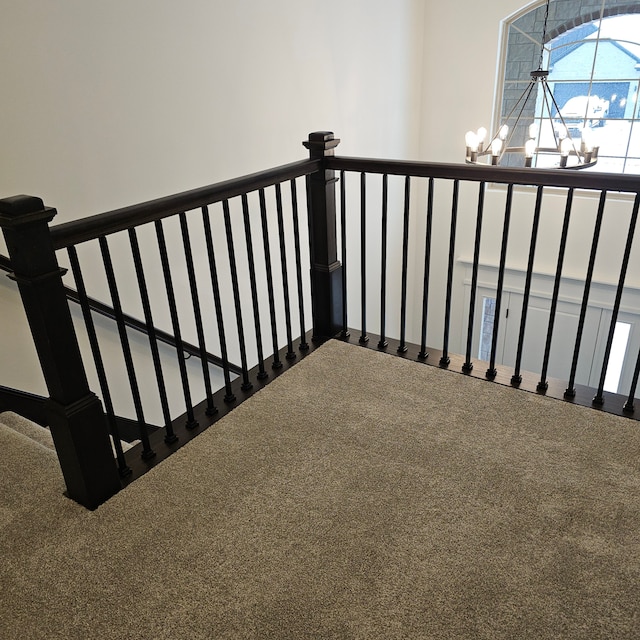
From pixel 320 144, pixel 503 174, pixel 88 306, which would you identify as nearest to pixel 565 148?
pixel 503 174

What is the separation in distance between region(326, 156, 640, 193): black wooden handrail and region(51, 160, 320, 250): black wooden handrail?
0.28m

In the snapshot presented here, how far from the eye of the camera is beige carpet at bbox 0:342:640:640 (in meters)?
1.43

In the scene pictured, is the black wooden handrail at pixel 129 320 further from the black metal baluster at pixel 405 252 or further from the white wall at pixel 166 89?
the black metal baluster at pixel 405 252

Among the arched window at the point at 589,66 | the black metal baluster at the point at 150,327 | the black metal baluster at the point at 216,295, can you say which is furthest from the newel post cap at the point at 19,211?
the arched window at the point at 589,66

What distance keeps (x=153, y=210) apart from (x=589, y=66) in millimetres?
5138

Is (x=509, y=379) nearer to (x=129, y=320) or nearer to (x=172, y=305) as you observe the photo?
(x=172, y=305)

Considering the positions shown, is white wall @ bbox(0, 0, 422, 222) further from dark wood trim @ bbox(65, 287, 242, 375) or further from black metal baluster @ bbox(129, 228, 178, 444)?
black metal baluster @ bbox(129, 228, 178, 444)

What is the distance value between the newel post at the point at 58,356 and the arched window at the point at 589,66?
4.71m

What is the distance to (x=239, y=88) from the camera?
3.77 m

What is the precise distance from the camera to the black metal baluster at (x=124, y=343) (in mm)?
1700

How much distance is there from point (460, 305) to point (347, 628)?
5.68m

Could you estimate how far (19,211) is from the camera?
4.63ft

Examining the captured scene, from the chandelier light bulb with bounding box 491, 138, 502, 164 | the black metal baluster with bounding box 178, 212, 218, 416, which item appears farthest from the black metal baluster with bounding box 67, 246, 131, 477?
the chandelier light bulb with bounding box 491, 138, 502, 164

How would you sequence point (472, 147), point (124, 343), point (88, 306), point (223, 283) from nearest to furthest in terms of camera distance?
point (88, 306), point (124, 343), point (472, 147), point (223, 283)
